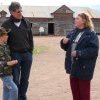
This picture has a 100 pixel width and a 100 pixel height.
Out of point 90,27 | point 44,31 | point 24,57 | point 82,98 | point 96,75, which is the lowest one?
point 44,31

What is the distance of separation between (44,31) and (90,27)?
61361mm

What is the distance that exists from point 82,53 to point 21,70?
1412 mm

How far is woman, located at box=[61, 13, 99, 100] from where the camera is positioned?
7.47 meters

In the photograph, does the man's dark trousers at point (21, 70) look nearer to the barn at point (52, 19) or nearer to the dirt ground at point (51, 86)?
the dirt ground at point (51, 86)

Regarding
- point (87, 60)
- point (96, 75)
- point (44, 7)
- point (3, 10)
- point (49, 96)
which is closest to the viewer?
point (87, 60)

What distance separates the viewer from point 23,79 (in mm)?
8477

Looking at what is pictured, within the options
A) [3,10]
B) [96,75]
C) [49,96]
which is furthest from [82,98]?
[3,10]

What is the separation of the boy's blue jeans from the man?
0.26 metres

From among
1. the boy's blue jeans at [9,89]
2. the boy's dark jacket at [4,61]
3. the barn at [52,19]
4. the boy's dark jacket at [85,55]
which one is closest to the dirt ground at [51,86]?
the boy's blue jeans at [9,89]

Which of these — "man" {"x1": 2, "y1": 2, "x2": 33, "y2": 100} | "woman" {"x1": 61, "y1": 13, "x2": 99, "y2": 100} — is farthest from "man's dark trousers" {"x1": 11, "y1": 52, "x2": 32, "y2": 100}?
"woman" {"x1": 61, "y1": 13, "x2": 99, "y2": 100}

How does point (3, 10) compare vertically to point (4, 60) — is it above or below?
below

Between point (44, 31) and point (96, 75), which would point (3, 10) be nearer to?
point (44, 31)

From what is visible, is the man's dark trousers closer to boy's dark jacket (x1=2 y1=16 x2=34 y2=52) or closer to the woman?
boy's dark jacket (x1=2 y1=16 x2=34 y2=52)

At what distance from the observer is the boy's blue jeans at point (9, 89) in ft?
25.4
